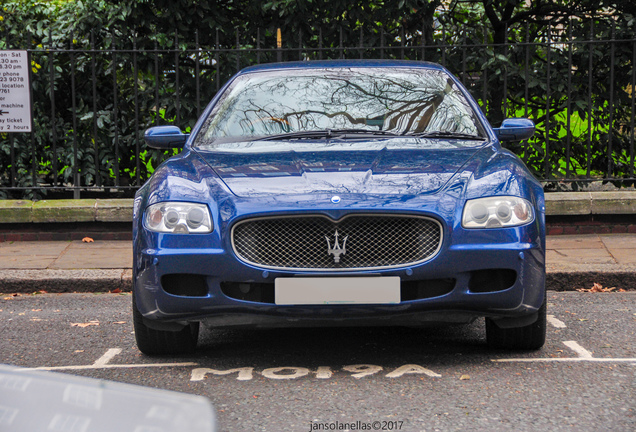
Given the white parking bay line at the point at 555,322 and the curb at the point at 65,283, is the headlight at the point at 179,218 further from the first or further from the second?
the curb at the point at 65,283

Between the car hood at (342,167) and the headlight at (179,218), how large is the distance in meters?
0.19

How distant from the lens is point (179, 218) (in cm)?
407

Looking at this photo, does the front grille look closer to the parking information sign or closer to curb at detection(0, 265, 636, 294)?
curb at detection(0, 265, 636, 294)

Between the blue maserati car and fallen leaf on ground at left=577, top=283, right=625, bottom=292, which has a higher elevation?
the blue maserati car

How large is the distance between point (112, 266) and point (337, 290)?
12.3ft

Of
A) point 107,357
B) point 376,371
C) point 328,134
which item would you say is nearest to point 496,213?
point 376,371

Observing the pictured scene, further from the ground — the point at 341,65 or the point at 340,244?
the point at 341,65

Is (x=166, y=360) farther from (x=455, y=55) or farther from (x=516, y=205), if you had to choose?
(x=455, y=55)

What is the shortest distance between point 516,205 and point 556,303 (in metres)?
2.23

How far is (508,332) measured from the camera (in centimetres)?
444

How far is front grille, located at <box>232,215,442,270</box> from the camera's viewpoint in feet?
13.0

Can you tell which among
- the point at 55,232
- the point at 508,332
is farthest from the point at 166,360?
the point at 55,232

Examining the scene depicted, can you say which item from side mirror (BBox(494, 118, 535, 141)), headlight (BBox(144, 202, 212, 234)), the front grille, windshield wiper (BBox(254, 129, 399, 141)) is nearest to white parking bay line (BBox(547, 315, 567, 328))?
side mirror (BBox(494, 118, 535, 141))

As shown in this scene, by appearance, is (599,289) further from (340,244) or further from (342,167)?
(340,244)
